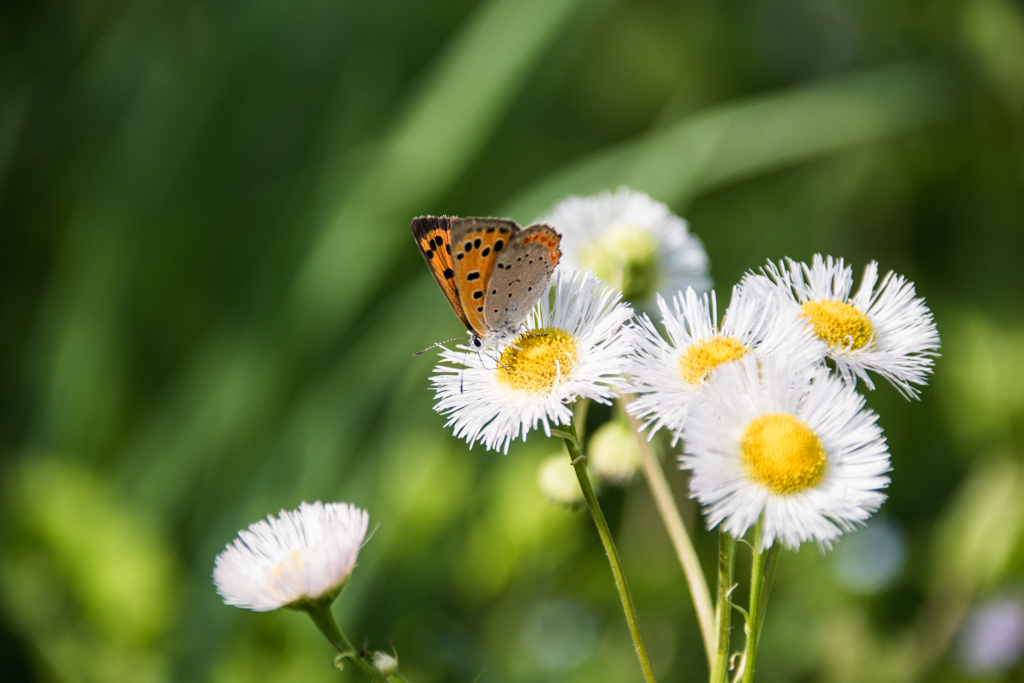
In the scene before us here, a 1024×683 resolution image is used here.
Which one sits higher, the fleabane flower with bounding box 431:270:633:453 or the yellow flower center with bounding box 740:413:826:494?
the fleabane flower with bounding box 431:270:633:453

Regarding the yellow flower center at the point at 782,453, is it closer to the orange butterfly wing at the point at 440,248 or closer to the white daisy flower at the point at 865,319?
the white daisy flower at the point at 865,319

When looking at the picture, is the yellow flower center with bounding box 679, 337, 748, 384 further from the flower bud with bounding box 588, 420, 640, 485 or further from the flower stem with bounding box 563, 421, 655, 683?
the flower bud with bounding box 588, 420, 640, 485

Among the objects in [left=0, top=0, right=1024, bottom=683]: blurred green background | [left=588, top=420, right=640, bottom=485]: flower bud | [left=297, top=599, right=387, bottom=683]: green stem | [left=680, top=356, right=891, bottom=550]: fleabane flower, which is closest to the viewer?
[left=680, top=356, right=891, bottom=550]: fleabane flower

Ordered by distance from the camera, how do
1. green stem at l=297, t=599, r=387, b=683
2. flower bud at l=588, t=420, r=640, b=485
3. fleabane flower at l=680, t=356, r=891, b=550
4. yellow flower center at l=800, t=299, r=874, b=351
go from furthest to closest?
flower bud at l=588, t=420, r=640, b=485
yellow flower center at l=800, t=299, r=874, b=351
green stem at l=297, t=599, r=387, b=683
fleabane flower at l=680, t=356, r=891, b=550

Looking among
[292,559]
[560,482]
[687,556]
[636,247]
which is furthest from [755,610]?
[636,247]

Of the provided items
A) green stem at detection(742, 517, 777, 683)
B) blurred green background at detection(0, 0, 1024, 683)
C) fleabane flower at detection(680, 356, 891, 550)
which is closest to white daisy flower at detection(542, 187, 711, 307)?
fleabane flower at detection(680, 356, 891, 550)

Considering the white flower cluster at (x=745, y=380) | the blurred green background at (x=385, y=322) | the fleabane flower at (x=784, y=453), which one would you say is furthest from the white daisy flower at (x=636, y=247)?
the blurred green background at (x=385, y=322)
